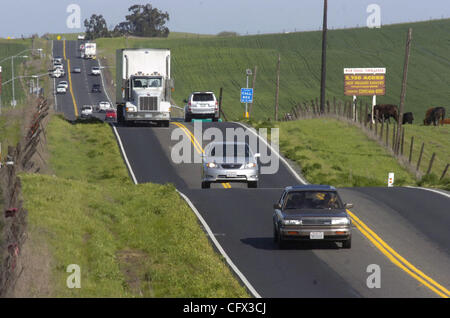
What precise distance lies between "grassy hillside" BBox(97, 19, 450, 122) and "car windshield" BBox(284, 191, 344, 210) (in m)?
81.3

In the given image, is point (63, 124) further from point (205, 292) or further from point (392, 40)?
point (392, 40)

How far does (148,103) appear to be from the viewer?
52000 millimetres

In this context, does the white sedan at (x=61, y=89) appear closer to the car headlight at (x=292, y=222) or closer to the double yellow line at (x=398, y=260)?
the double yellow line at (x=398, y=260)

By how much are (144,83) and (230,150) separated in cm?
1855

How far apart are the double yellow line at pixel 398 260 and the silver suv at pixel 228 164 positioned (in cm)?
671

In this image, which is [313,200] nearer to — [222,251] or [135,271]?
[222,251]

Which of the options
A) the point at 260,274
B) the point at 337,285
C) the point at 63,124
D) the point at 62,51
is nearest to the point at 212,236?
the point at 260,274

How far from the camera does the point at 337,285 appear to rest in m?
18.0

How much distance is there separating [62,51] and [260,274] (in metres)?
170

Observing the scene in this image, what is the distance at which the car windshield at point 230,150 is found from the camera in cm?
3316

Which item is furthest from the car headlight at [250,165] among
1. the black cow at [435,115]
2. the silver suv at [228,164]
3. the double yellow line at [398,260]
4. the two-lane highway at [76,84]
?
the two-lane highway at [76,84]

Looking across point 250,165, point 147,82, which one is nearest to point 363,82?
point 147,82

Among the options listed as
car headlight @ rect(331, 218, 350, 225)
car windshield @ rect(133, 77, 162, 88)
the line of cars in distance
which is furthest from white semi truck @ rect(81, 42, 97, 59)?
car headlight @ rect(331, 218, 350, 225)

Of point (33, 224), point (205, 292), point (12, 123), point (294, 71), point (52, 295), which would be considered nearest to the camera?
point (52, 295)
